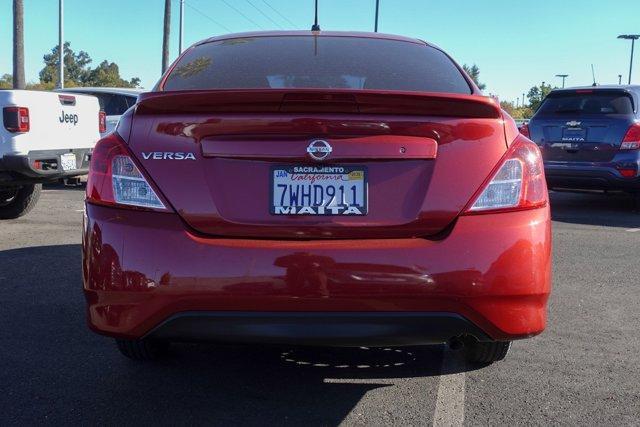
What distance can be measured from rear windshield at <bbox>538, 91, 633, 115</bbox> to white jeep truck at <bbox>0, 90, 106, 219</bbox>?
6.16 meters

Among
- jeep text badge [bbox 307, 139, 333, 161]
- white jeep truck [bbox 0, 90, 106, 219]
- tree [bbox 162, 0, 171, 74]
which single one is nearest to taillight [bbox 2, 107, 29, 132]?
white jeep truck [bbox 0, 90, 106, 219]

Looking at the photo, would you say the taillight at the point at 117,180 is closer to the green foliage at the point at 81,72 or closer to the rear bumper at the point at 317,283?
the rear bumper at the point at 317,283

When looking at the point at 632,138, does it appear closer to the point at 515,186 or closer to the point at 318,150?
the point at 515,186

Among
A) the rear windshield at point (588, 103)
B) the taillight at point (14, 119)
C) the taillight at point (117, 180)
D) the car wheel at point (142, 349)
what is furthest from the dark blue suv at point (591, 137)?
the taillight at point (117, 180)

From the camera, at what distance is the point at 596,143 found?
29.2 feet

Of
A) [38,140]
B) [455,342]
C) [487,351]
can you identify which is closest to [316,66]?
[455,342]

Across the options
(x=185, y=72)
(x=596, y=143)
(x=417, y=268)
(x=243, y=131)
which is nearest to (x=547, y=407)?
(x=417, y=268)

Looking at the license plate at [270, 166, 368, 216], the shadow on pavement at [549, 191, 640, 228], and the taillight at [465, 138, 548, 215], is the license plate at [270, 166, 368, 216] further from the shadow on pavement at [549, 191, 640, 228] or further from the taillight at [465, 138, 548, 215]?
the shadow on pavement at [549, 191, 640, 228]

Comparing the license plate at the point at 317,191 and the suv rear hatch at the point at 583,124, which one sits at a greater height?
the suv rear hatch at the point at 583,124

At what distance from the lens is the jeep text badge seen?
246cm

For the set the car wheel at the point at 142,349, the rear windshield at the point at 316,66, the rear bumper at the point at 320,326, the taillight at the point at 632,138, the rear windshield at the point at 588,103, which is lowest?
the car wheel at the point at 142,349

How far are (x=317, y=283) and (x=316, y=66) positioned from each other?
51.9 inches

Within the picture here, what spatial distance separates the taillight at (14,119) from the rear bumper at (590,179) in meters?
6.65

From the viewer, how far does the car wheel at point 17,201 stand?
7.77m
